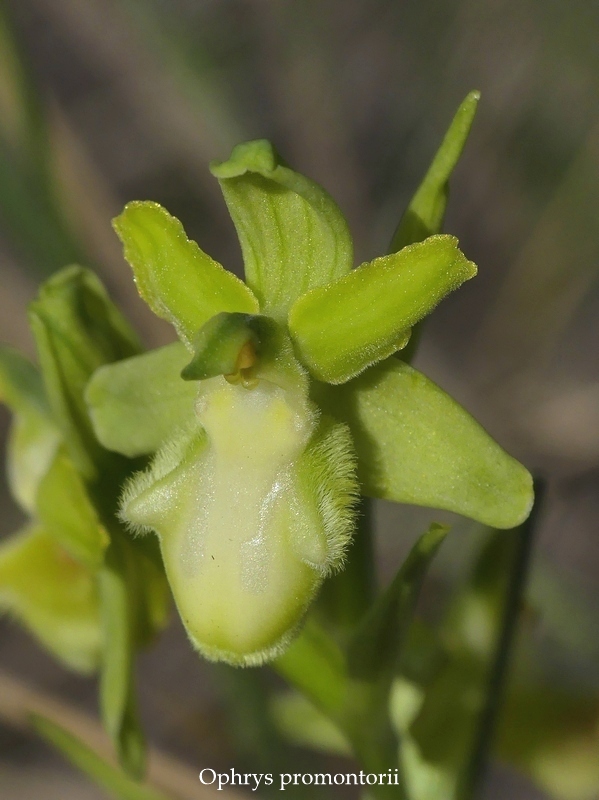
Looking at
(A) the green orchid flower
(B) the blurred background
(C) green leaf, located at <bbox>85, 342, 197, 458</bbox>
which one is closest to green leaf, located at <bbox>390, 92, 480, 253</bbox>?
(A) the green orchid flower

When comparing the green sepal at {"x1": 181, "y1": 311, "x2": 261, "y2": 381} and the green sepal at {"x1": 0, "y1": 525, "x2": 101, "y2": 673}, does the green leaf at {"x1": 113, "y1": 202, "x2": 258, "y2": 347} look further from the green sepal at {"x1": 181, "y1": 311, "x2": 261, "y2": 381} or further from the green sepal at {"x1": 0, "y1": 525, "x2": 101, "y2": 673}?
the green sepal at {"x1": 0, "y1": 525, "x2": 101, "y2": 673}

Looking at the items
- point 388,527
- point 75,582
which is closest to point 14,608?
point 75,582

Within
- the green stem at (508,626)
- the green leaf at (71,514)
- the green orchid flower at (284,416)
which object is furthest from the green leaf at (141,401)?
the green stem at (508,626)

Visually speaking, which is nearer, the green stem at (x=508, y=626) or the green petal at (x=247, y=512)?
the green petal at (x=247, y=512)

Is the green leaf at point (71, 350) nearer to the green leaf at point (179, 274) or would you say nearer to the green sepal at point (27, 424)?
the green leaf at point (179, 274)

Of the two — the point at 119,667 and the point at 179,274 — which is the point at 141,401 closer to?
the point at 179,274

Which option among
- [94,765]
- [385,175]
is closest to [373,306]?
[94,765]

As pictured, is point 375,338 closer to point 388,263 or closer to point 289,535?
point 388,263
